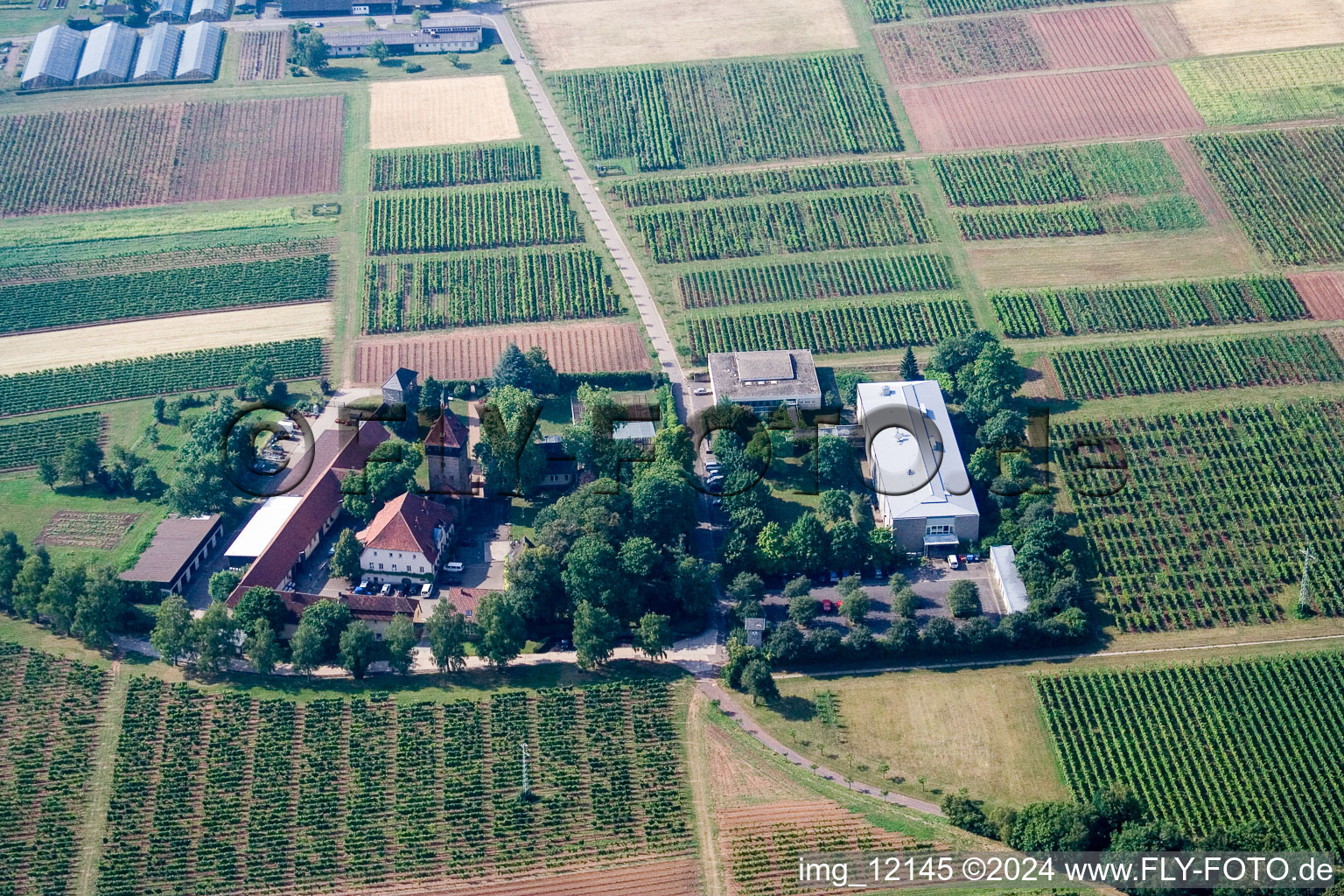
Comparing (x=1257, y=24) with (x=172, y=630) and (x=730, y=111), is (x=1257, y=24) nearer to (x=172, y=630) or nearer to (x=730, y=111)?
(x=730, y=111)

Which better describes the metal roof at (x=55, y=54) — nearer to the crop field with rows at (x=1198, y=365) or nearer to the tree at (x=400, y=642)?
the tree at (x=400, y=642)

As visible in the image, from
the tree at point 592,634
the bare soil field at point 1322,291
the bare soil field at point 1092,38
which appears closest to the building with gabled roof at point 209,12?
the bare soil field at point 1092,38

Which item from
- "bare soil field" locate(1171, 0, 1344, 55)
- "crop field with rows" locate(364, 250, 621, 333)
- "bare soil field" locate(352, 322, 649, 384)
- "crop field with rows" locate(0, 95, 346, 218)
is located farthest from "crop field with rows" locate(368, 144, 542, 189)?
"bare soil field" locate(1171, 0, 1344, 55)

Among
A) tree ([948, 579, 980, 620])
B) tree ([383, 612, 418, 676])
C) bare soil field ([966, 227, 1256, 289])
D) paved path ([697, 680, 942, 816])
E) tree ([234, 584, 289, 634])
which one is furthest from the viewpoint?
bare soil field ([966, 227, 1256, 289])

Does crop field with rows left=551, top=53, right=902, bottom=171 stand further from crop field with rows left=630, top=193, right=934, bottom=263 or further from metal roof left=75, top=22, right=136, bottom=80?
metal roof left=75, top=22, right=136, bottom=80

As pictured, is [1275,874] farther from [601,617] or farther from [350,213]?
[350,213]

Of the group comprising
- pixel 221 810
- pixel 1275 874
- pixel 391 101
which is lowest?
pixel 1275 874

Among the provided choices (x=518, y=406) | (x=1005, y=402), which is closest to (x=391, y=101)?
(x=518, y=406)
